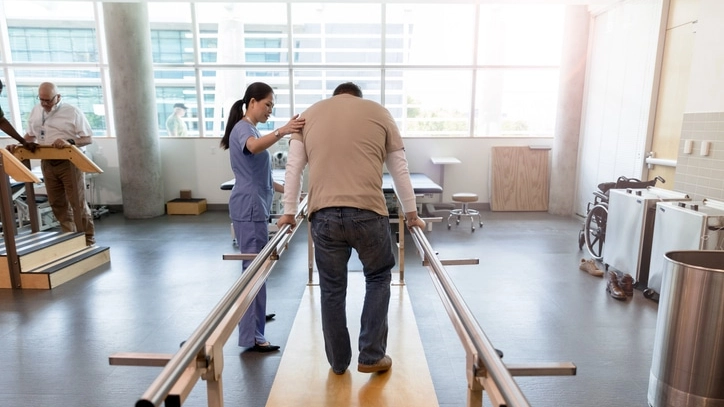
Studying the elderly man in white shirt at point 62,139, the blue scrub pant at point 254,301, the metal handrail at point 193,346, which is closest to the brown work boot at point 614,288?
the blue scrub pant at point 254,301

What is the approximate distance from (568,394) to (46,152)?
15.4 ft

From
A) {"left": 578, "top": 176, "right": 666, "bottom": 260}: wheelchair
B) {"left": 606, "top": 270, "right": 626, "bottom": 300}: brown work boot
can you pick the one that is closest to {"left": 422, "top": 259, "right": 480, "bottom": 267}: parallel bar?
{"left": 606, "top": 270, "right": 626, "bottom": 300}: brown work boot

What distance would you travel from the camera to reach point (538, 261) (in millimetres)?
4465

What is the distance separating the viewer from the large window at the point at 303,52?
273 inches

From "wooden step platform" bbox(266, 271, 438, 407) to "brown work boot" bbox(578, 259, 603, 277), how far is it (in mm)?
2282

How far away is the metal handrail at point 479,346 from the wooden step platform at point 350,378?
571mm

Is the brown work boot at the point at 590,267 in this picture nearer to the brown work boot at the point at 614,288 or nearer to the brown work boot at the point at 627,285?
the brown work boot at the point at 614,288

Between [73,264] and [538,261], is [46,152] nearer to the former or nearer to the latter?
[73,264]

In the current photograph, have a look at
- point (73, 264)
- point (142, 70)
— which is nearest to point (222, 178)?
point (142, 70)

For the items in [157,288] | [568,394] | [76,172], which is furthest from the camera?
[76,172]

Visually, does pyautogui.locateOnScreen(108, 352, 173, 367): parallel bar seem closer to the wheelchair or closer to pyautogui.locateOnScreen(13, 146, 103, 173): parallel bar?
pyautogui.locateOnScreen(13, 146, 103, 173): parallel bar

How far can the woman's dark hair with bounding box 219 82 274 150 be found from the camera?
245 centimetres

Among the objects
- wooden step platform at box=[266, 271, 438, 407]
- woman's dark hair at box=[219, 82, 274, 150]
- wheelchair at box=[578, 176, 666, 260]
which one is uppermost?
woman's dark hair at box=[219, 82, 274, 150]

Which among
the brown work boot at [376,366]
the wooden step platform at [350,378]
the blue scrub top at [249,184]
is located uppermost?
the blue scrub top at [249,184]
